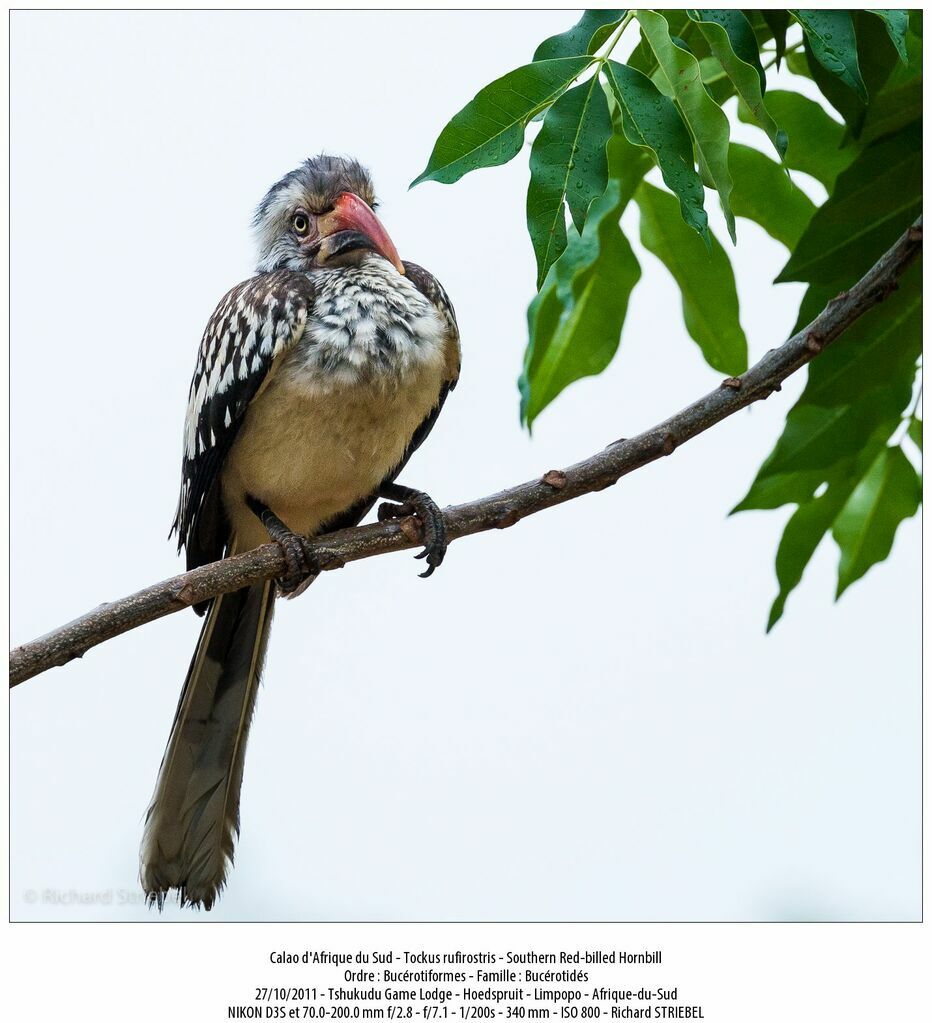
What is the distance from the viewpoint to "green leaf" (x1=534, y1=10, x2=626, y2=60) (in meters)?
1.37

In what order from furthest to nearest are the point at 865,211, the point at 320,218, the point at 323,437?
the point at 320,218 → the point at 323,437 → the point at 865,211

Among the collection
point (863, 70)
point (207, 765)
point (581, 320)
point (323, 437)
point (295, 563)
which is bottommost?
point (207, 765)

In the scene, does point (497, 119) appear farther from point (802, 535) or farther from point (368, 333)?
point (802, 535)

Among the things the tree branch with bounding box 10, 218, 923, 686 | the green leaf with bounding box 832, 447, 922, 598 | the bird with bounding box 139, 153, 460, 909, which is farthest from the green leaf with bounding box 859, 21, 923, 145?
the bird with bounding box 139, 153, 460, 909

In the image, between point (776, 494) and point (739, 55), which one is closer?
point (739, 55)

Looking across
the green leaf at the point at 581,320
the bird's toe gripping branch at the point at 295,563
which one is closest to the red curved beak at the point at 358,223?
the green leaf at the point at 581,320

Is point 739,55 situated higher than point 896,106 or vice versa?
point 896,106

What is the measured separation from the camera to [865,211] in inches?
67.6

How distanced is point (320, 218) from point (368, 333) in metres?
0.41

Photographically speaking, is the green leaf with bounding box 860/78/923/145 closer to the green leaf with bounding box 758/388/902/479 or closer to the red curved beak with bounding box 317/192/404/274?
the green leaf with bounding box 758/388/902/479

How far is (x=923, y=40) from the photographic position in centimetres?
167

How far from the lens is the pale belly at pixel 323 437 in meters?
1.80

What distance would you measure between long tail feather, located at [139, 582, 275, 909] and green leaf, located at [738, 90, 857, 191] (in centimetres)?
125

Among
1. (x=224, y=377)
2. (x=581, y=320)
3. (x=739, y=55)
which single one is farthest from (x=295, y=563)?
(x=739, y=55)
